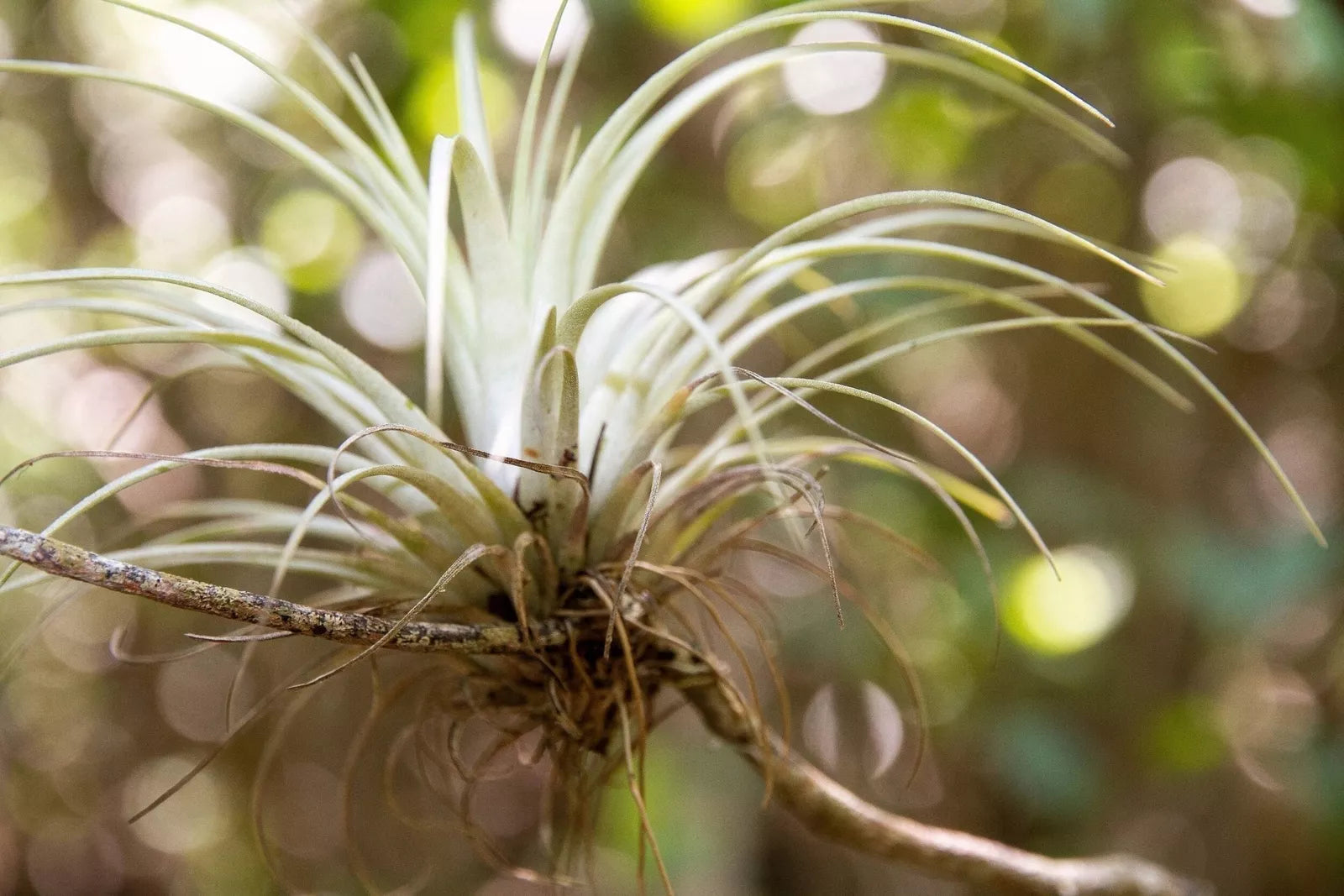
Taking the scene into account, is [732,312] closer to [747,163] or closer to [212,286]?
[212,286]

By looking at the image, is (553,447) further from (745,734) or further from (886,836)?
(886,836)

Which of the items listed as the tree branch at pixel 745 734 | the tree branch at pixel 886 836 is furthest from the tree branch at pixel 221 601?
the tree branch at pixel 886 836

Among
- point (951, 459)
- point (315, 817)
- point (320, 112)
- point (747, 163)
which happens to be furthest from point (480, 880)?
point (320, 112)

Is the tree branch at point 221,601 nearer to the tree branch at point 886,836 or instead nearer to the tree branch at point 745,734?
the tree branch at point 745,734

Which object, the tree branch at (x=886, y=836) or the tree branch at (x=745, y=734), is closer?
the tree branch at (x=745, y=734)

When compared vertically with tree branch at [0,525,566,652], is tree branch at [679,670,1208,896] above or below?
below

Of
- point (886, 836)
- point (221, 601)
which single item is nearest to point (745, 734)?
point (886, 836)

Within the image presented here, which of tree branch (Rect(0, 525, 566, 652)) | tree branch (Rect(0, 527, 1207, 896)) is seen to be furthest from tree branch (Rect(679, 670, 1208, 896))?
tree branch (Rect(0, 525, 566, 652))

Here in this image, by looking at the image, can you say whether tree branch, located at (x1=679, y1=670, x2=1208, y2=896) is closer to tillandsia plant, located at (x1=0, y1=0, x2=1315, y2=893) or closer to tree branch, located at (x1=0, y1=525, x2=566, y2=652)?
tillandsia plant, located at (x1=0, y1=0, x2=1315, y2=893)
